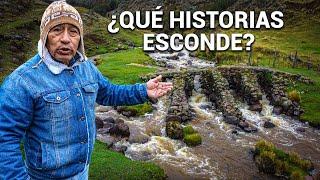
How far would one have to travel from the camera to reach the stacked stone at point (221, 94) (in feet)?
84.8

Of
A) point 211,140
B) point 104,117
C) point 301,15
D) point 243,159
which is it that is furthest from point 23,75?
point 301,15

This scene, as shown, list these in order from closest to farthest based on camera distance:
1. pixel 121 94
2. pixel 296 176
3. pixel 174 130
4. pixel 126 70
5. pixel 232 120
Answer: pixel 121 94
pixel 296 176
pixel 174 130
pixel 232 120
pixel 126 70

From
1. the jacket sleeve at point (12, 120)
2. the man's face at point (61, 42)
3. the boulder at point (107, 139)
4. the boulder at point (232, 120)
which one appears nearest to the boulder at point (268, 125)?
the boulder at point (232, 120)

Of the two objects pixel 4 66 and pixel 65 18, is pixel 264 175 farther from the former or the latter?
pixel 4 66

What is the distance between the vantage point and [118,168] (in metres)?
15.7

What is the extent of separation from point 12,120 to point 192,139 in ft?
58.2

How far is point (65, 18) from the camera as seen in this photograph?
3.80 m

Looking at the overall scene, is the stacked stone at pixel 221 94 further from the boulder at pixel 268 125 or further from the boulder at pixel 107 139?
the boulder at pixel 107 139

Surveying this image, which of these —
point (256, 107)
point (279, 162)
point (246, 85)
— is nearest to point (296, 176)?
point (279, 162)

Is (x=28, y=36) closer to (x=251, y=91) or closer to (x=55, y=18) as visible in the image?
(x=251, y=91)

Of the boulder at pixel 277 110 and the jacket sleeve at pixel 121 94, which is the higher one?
the jacket sleeve at pixel 121 94

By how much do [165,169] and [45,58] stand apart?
559 inches

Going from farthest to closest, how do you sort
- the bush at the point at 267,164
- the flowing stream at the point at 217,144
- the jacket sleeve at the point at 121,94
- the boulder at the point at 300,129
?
1. the boulder at the point at 300,129
2. the flowing stream at the point at 217,144
3. the bush at the point at 267,164
4. the jacket sleeve at the point at 121,94

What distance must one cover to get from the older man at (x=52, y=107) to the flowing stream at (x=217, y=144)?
13023 millimetres
